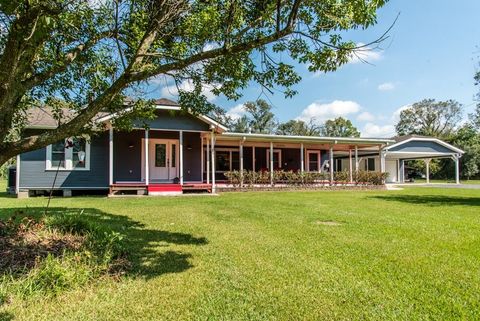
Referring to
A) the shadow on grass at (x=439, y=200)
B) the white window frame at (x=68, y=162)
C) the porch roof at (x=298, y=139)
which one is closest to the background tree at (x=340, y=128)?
the porch roof at (x=298, y=139)

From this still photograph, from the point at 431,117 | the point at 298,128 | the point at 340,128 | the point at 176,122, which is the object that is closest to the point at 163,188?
the point at 176,122

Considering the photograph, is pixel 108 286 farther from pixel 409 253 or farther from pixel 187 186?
pixel 187 186

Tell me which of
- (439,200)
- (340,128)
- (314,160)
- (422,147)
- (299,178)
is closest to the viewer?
(439,200)

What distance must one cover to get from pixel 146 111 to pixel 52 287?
3.87 meters

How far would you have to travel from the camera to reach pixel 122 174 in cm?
1503

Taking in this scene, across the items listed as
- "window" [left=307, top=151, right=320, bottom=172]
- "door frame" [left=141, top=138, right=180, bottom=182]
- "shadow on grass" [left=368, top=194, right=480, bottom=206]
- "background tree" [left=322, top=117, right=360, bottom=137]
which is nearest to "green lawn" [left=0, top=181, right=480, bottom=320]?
"shadow on grass" [left=368, top=194, right=480, bottom=206]

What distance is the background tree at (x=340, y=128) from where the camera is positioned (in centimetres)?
→ 5666

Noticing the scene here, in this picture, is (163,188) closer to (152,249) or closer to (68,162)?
(68,162)

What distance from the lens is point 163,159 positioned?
1591cm

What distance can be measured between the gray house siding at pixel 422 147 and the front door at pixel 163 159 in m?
18.4

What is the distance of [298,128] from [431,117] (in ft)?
80.0

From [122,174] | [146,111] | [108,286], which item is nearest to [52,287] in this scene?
[108,286]

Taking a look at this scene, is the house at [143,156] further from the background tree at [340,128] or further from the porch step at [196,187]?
the background tree at [340,128]

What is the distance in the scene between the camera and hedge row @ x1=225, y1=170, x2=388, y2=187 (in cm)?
1677
